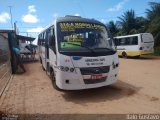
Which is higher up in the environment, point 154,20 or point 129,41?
point 154,20

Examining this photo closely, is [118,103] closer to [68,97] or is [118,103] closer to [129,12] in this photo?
[68,97]

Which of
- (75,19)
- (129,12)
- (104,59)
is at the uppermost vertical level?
(129,12)

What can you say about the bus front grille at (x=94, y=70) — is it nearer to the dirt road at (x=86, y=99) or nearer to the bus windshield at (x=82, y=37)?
the bus windshield at (x=82, y=37)

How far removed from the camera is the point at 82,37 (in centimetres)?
809

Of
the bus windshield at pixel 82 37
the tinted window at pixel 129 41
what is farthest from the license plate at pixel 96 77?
the tinted window at pixel 129 41

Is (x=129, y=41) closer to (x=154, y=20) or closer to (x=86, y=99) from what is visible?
(x=154, y=20)

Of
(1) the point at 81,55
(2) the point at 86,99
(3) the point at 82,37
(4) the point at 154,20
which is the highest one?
(4) the point at 154,20

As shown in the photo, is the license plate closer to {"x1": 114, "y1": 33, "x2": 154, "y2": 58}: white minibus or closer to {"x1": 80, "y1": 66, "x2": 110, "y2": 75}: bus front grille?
{"x1": 80, "y1": 66, "x2": 110, "y2": 75}: bus front grille

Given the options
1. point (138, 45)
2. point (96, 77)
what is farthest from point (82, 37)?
point (138, 45)

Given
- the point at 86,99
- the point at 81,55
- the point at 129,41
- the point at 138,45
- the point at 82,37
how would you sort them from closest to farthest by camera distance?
the point at 81,55 < the point at 86,99 < the point at 82,37 < the point at 138,45 < the point at 129,41

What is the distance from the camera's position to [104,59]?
7.72 metres

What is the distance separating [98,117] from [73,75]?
1.87m

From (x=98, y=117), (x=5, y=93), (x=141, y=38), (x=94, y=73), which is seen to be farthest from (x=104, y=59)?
(x=141, y=38)

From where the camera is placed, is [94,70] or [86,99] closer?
[94,70]
